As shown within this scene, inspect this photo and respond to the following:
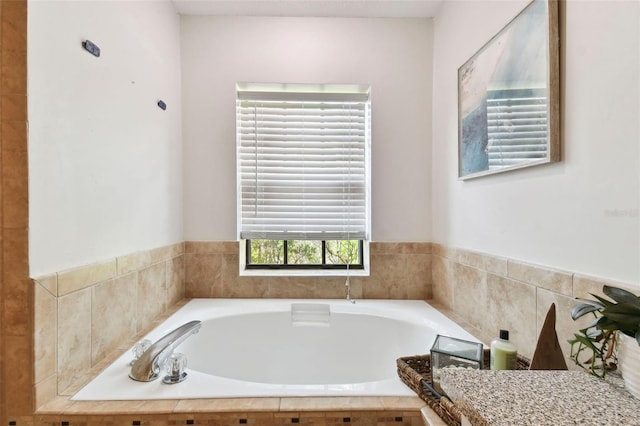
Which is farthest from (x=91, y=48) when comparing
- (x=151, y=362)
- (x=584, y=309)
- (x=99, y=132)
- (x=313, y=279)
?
(x=584, y=309)

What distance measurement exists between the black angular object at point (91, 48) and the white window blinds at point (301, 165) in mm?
914

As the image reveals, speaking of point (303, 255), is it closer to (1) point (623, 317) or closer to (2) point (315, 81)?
(2) point (315, 81)

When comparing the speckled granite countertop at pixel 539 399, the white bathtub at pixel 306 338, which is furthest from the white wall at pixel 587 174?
the white bathtub at pixel 306 338

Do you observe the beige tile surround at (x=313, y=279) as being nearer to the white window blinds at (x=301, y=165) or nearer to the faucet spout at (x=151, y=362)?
the white window blinds at (x=301, y=165)

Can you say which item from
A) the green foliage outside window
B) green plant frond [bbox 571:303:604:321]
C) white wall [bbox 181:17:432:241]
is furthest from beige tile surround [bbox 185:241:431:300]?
green plant frond [bbox 571:303:604:321]

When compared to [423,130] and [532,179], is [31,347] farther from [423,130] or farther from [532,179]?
[423,130]

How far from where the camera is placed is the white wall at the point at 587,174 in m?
0.83

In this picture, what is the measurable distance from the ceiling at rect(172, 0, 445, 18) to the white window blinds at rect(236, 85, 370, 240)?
0.49 metres

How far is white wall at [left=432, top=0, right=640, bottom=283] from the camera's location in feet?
2.72

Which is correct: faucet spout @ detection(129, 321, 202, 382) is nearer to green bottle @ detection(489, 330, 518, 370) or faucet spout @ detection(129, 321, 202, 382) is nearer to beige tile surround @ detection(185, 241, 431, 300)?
beige tile surround @ detection(185, 241, 431, 300)

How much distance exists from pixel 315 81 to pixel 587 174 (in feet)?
5.15

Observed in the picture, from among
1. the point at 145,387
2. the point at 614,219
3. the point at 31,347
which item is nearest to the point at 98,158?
the point at 31,347

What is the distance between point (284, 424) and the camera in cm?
95

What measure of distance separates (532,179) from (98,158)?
5.40 feet
